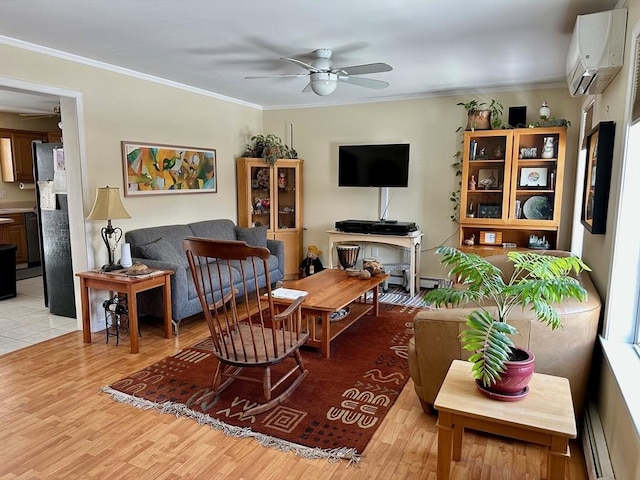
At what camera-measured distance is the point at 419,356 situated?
2.38 metres

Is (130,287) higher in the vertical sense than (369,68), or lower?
lower

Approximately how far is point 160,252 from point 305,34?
7.71 ft

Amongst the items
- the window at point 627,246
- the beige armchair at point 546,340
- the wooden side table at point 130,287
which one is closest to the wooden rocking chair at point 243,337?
the beige armchair at point 546,340

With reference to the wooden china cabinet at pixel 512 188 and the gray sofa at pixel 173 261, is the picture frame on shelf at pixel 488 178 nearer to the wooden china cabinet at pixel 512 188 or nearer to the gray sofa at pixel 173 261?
the wooden china cabinet at pixel 512 188

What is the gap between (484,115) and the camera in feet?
15.6

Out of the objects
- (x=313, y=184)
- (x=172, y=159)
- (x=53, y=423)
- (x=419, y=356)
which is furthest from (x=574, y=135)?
(x=53, y=423)

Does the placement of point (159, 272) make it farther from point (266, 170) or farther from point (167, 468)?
point (266, 170)

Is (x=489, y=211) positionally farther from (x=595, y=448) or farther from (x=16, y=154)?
(x=16, y=154)

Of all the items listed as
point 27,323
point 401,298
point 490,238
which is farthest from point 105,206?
point 490,238

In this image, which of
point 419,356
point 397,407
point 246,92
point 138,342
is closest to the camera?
point 419,356

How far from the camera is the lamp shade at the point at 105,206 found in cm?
359

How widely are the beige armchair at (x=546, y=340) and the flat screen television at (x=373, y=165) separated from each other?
10.6 feet

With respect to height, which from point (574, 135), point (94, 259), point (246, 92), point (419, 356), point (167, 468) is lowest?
point (167, 468)

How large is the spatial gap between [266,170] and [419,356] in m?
4.01
